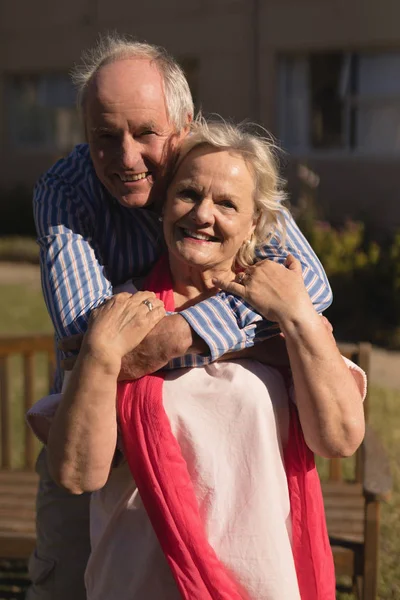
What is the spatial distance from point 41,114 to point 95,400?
1706cm

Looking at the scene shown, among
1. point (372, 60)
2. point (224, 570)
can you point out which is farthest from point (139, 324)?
point (372, 60)

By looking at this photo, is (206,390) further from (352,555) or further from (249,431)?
(352,555)

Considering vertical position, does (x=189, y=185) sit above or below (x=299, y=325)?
above

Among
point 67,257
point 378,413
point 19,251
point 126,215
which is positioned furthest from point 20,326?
point 67,257

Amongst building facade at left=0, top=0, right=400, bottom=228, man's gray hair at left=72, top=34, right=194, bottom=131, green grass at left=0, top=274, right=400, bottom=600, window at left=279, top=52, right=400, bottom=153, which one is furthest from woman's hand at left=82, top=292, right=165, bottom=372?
window at left=279, top=52, right=400, bottom=153

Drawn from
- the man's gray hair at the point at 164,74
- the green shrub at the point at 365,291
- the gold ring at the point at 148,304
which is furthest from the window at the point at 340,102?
the gold ring at the point at 148,304

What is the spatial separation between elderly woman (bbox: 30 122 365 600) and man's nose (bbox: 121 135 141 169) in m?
0.11

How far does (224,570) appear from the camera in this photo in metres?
1.93

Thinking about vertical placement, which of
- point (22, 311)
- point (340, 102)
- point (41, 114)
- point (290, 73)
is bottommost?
point (22, 311)

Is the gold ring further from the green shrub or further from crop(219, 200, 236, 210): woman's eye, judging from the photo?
the green shrub

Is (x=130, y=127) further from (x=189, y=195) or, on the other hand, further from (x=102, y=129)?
(x=189, y=195)

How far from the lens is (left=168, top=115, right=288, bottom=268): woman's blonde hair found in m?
2.05

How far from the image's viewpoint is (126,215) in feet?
7.55

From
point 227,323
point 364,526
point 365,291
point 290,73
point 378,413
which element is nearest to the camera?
point 227,323
